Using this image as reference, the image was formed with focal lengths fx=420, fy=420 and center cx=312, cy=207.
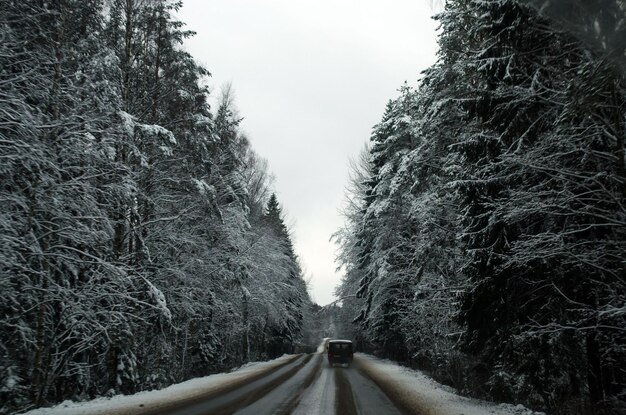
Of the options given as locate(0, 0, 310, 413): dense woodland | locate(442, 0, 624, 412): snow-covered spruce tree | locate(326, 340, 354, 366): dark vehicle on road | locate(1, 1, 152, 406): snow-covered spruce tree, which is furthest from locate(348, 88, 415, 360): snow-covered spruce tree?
locate(1, 1, 152, 406): snow-covered spruce tree

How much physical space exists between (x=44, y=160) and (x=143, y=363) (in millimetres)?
9657

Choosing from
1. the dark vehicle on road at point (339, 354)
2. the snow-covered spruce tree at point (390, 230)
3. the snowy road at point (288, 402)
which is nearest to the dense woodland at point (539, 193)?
the snowy road at point (288, 402)

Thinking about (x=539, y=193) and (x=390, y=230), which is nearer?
(x=539, y=193)

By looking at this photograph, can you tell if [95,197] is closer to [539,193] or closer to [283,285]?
[539,193]

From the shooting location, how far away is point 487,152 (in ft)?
34.2

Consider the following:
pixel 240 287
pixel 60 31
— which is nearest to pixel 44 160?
pixel 60 31

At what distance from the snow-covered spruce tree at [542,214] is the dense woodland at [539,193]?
1.4 inches

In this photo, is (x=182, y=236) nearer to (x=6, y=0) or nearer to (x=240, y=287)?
(x=240, y=287)

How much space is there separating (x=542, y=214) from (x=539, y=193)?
1.43 metres

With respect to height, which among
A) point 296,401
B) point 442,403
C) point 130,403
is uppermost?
point 130,403

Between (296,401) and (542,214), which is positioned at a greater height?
(542,214)

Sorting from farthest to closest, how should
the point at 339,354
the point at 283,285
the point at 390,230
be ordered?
the point at 283,285 < the point at 339,354 < the point at 390,230

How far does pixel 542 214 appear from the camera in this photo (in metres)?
8.77

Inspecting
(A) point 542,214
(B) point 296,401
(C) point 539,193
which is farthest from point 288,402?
(C) point 539,193
